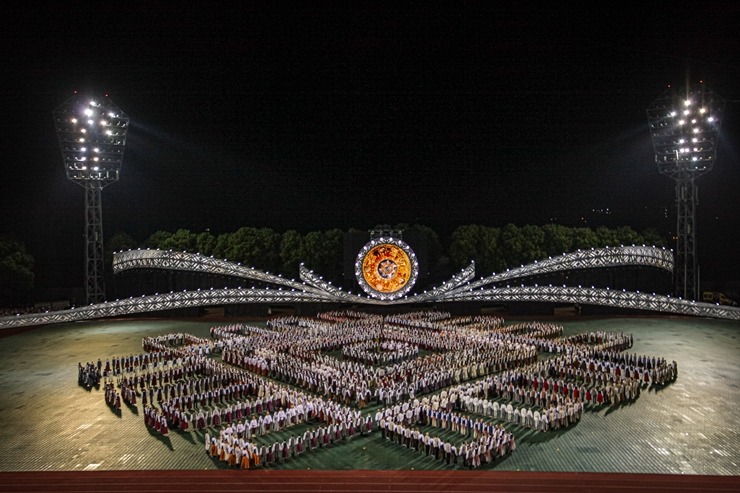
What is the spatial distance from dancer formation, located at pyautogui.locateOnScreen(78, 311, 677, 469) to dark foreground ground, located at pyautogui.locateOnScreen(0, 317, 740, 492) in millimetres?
493

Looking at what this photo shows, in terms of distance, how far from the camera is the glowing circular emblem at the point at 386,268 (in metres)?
38.8

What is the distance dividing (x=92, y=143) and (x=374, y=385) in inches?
1099

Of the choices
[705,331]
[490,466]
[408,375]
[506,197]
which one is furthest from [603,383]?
[506,197]

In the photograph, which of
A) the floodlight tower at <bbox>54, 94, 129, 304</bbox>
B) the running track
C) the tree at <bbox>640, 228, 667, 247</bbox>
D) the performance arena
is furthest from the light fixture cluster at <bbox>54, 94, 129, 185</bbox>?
the tree at <bbox>640, 228, 667, 247</bbox>

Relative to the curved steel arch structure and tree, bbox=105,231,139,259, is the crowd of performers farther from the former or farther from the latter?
tree, bbox=105,231,139,259

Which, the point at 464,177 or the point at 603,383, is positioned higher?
the point at 464,177

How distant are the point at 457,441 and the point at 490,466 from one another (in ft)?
6.26

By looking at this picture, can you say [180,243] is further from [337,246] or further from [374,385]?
[374,385]

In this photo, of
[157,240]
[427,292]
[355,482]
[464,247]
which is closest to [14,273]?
[157,240]

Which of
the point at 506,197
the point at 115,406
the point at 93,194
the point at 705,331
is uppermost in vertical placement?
the point at 506,197

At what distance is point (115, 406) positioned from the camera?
1905cm

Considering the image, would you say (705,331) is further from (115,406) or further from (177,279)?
(177,279)

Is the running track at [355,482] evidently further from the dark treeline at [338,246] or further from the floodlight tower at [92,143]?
the dark treeline at [338,246]

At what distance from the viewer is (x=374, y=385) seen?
20.9 meters
